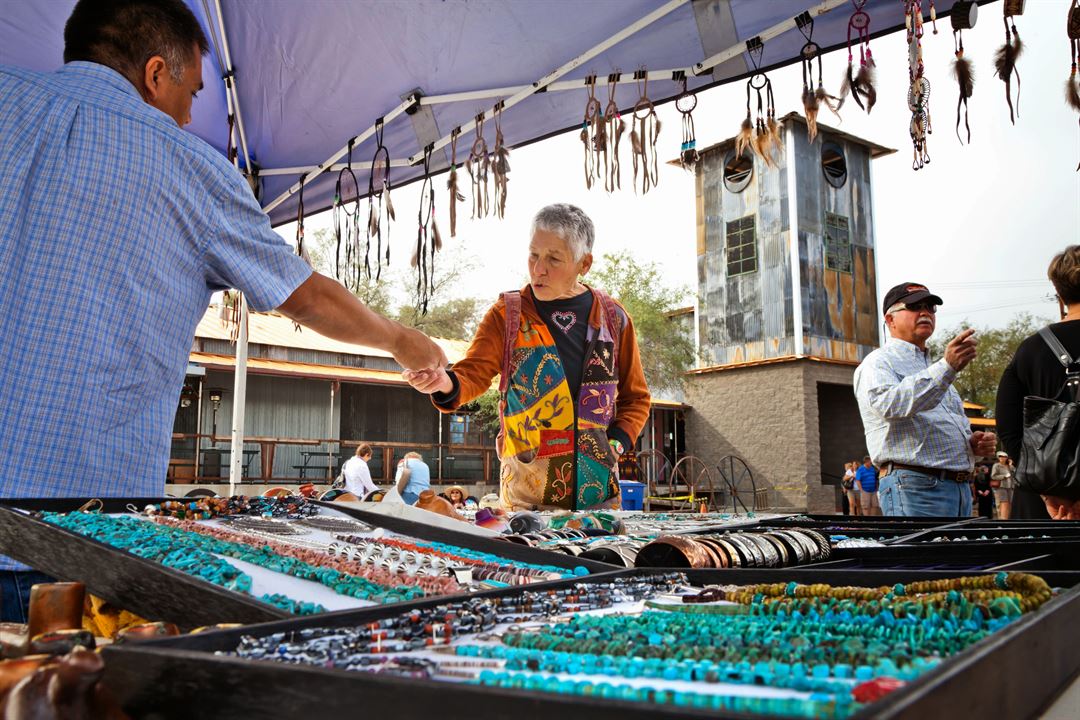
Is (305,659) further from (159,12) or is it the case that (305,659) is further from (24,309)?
(159,12)

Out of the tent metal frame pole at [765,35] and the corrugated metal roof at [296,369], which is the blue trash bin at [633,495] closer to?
the tent metal frame pole at [765,35]

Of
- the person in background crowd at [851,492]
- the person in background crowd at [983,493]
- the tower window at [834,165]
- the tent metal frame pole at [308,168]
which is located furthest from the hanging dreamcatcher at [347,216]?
the tower window at [834,165]

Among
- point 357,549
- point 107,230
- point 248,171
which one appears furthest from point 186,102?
point 248,171

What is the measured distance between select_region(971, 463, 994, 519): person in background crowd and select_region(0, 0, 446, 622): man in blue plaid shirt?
11.5 m

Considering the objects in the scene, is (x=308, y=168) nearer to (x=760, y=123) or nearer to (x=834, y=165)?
(x=760, y=123)

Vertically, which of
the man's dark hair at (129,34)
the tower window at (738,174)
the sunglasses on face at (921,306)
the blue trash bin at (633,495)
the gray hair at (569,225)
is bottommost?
the blue trash bin at (633,495)

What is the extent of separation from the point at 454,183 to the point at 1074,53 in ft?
9.51

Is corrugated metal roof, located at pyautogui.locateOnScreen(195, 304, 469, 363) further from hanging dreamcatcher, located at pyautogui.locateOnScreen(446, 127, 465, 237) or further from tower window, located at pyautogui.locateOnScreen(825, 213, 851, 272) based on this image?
hanging dreamcatcher, located at pyautogui.locateOnScreen(446, 127, 465, 237)

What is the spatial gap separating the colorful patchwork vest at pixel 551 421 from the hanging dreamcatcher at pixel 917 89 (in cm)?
134

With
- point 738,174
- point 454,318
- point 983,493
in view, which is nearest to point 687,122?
point 983,493

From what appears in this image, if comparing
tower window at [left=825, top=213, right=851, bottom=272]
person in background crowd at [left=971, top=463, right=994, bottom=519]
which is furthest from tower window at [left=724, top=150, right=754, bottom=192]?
person in background crowd at [left=971, top=463, right=994, bottom=519]

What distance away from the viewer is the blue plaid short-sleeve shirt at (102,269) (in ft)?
4.53

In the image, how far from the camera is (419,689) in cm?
45

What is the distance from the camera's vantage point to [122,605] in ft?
2.93
